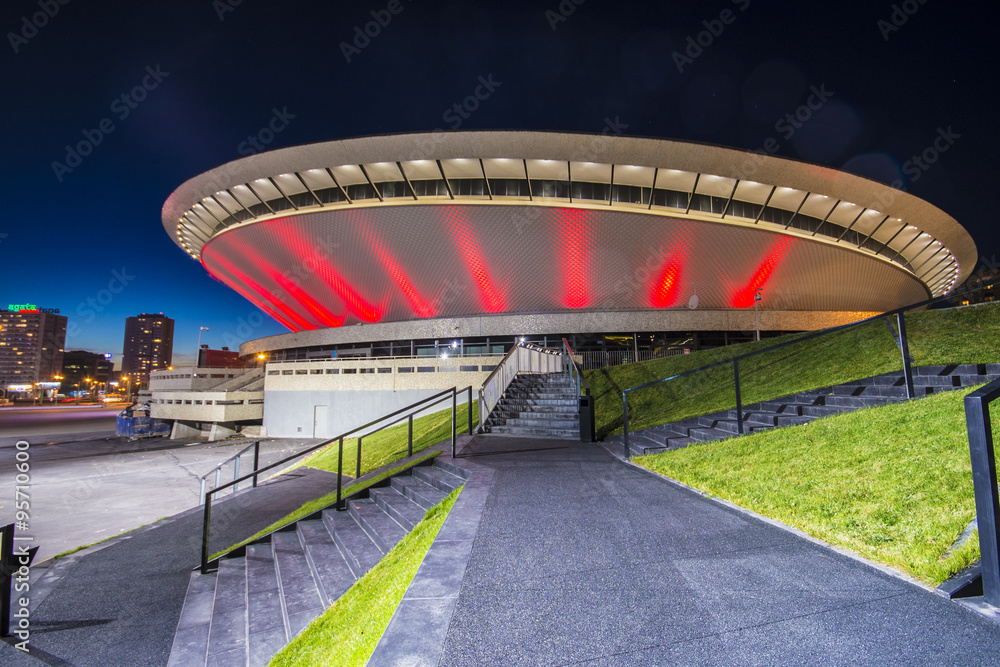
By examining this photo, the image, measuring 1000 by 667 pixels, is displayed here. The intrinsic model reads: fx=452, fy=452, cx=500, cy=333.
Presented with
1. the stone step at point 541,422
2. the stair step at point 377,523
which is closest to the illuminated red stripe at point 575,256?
the stone step at point 541,422

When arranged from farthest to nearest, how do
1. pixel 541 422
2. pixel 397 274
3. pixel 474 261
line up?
pixel 397 274 → pixel 474 261 → pixel 541 422

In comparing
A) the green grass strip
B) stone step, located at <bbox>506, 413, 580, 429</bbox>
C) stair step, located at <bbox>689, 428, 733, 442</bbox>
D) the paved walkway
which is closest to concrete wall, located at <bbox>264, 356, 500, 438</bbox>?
stone step, located at <bbox>506, 413, 580, 429</bbox>

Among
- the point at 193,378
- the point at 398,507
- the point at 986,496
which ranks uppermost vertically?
the point at 193,378

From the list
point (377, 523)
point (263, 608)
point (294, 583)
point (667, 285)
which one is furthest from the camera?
point (667, 285)

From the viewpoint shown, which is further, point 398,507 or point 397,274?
point 397,274

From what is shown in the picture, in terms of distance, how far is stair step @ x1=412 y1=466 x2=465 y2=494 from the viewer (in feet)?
22.1

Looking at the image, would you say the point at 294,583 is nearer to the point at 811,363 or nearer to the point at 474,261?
the point at 811,363

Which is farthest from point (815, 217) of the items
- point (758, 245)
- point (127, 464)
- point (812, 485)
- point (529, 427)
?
point (127, 464)

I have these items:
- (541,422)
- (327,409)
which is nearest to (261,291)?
(327,409)

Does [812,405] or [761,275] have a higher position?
[761,275]

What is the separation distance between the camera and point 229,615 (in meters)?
5.29

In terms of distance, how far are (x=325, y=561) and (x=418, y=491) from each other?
5.03ft

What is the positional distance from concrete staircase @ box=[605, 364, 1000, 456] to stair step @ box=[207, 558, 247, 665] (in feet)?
21.4

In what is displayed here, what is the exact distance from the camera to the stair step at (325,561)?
509 cm
